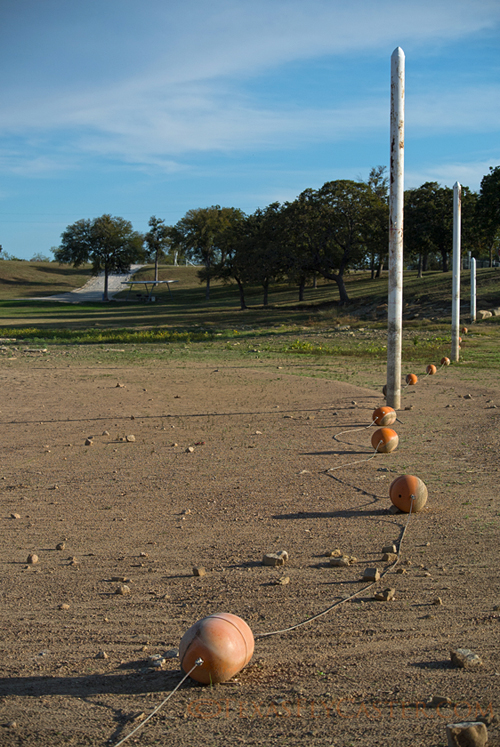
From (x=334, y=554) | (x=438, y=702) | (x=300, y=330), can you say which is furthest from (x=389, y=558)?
(x=300, y=330)

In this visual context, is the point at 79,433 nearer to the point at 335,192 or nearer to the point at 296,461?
the point at 296,461

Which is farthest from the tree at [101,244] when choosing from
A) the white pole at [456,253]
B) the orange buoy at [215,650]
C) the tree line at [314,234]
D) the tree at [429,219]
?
the orange buoy at [215,650]

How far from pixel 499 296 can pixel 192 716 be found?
4209 cm

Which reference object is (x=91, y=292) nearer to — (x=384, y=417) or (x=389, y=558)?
(x=384, y=417)

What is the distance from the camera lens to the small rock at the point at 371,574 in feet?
16.4

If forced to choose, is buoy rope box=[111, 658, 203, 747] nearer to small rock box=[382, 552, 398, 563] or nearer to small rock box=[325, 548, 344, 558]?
small rock box=[325, 548, 344, 558]

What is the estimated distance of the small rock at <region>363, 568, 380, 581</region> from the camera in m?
4.98

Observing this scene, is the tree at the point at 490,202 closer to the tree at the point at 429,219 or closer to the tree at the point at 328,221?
the tree at the point at 328,221

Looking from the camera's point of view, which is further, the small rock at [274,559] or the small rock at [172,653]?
the small rock at [274,559]

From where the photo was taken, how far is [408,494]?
6.59 m

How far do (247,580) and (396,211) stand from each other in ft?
30.3

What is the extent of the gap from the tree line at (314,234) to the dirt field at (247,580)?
37791 millimetres

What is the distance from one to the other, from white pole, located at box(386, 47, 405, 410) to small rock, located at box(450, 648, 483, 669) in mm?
9160

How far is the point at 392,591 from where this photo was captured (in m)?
4.72
